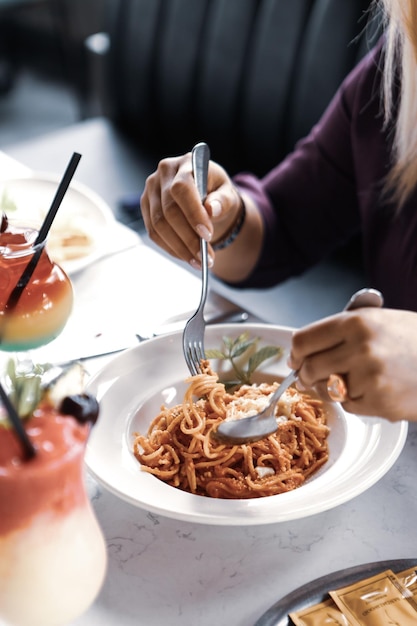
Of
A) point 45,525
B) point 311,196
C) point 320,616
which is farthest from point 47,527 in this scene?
point 311,196

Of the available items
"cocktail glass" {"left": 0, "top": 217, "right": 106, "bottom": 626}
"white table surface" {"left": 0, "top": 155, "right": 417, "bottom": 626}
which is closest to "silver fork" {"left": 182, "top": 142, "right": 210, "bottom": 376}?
"white table surface" {"left": 0, "top": 155, "right": 417, "bottom": 626}

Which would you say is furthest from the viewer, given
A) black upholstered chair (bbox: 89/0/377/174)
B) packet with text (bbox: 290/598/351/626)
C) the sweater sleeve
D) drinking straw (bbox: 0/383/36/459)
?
black upholstered chair (bbox: 89/0/377/174)

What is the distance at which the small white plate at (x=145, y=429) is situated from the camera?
88 centimetres

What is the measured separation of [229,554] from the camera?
91 centimetres

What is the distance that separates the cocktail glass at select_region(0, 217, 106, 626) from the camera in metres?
0.60

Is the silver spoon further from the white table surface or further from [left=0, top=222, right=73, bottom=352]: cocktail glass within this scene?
[left=0, top=222, right=73, bottom=352]: cocktail glass

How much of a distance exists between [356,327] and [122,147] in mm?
1922

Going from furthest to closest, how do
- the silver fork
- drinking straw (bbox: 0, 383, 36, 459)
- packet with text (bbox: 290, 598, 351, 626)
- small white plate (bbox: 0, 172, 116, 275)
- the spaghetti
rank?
small white plate (bbox: 0, 172, 116, 275) → the silver fork → the spaghetti → packet with text (bbox: 290, 598, 351, 626) → drinking straw (bbox: 0, 383, 36, 459)

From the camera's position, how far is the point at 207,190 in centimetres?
138

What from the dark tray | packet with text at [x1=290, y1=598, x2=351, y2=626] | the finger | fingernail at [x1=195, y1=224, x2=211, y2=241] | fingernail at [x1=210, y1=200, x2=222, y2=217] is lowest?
the dark tray

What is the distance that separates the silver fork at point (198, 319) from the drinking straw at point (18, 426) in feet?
1.80

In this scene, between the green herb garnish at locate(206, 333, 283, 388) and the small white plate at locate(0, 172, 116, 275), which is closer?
the green herb garnish at locate(206, 333, 283, 388)

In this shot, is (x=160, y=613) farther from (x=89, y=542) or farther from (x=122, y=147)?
(x=122, y=147)

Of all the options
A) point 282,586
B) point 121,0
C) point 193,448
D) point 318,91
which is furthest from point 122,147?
point 282,586
